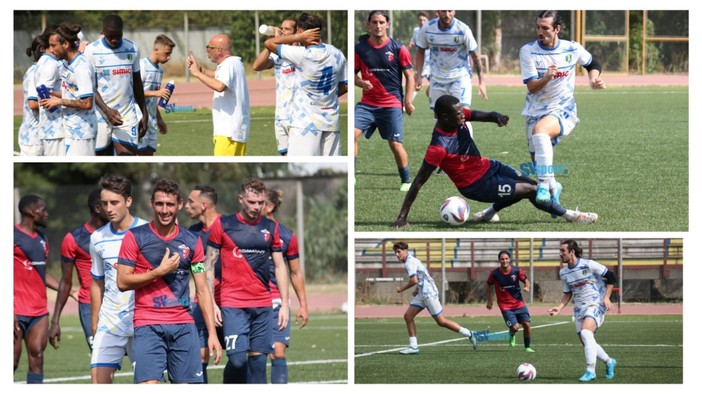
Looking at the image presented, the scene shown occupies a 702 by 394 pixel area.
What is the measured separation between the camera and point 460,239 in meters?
10.2

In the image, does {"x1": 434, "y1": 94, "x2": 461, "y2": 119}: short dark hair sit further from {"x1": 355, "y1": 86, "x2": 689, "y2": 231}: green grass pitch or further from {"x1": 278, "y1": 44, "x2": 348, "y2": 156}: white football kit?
{"x1": 355, "y1": 86, "x2": 689, "y2": 231}: green grass pitch

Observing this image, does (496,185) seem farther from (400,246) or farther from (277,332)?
(277,332)

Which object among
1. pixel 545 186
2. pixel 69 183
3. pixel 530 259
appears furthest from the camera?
pixel 69 183

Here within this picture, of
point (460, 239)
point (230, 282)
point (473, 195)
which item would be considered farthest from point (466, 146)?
point (230, 282)

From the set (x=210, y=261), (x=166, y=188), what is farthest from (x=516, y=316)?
(x=166, y=188)

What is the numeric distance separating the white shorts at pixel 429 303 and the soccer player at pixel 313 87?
2.48 meters

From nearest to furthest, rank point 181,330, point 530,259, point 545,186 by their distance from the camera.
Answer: point 181,330
point 545,186
point 530,259

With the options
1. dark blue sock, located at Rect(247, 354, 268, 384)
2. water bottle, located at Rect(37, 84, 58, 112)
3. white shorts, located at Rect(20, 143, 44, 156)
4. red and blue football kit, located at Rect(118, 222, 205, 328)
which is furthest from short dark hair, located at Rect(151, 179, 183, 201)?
white shorts, located at Rect(20, 143, 44, 156)

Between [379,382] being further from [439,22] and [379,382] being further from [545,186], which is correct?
[439,22]

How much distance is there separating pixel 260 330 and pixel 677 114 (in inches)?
473

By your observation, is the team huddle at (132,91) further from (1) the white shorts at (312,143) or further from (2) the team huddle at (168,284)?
(2) the team huddle at (168,284)

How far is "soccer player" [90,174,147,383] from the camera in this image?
8.27 m

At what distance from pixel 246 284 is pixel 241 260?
0.20m

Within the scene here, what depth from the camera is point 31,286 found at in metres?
9.52
